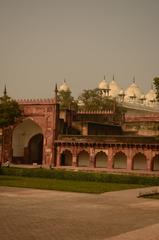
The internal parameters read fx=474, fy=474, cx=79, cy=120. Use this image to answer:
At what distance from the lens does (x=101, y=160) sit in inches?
1635

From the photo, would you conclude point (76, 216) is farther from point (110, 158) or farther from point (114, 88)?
point (114, 88)

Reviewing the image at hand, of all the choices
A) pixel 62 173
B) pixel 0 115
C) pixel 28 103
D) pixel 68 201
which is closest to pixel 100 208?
pixel 68 201

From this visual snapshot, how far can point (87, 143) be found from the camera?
4009 cm

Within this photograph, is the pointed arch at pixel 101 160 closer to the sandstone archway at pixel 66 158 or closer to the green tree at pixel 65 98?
the sandstone archway at pixel 66 158

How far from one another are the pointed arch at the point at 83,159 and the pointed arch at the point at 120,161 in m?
2.51

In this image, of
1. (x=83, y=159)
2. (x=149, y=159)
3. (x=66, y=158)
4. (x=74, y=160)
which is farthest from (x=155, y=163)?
(x=66, y=158)

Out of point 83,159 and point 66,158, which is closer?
point 83,159

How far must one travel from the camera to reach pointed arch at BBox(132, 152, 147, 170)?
39312mm

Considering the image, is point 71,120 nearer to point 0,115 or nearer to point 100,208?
point 0,115

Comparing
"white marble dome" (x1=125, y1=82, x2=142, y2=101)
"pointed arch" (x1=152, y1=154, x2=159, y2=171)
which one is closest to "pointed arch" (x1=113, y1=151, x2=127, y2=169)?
"pointed arch" (x1=152, y1=154, x2=159, y2=171)

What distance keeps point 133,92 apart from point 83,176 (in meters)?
44.3

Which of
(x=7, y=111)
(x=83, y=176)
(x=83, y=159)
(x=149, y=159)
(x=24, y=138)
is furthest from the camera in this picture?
(x=24, y=138)

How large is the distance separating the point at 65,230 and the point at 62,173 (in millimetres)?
18986

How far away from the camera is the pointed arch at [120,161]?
1586 inches
